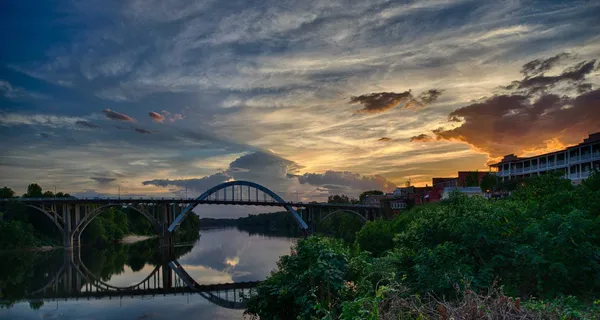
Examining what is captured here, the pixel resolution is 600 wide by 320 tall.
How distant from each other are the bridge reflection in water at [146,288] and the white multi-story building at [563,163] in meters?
29.0

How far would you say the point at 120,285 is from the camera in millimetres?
35438

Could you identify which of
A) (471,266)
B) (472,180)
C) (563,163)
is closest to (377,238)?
(471,266)

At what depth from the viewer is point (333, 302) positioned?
12555 mm

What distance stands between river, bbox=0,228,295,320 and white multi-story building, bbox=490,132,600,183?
30433mm

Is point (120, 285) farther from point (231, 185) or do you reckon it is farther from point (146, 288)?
point (231, 185)

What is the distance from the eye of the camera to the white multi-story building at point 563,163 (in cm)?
4656

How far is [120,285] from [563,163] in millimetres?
46841

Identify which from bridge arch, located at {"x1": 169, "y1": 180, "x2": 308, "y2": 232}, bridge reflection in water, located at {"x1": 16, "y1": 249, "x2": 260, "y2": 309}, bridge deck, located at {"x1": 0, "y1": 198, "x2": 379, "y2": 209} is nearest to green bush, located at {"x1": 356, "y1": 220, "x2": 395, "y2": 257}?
bridge reflection in water, located at {"x1": 16, "y1": 249, "x2": 260, "y2": 309}

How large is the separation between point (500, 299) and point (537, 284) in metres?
7.93

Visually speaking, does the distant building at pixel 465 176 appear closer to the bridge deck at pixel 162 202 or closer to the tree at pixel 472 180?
the tree at pixel 472 180

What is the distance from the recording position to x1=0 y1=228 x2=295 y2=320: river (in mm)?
24922

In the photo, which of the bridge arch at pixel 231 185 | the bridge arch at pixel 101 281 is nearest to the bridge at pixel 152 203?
the bridge arch at pixel 231 185

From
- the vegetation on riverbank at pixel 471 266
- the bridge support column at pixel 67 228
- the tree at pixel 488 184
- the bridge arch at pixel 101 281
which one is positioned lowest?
the bridge arch at pixel 101 281

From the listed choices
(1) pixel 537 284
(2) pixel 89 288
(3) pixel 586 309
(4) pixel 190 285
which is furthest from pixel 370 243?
(3) pixel 586 309
